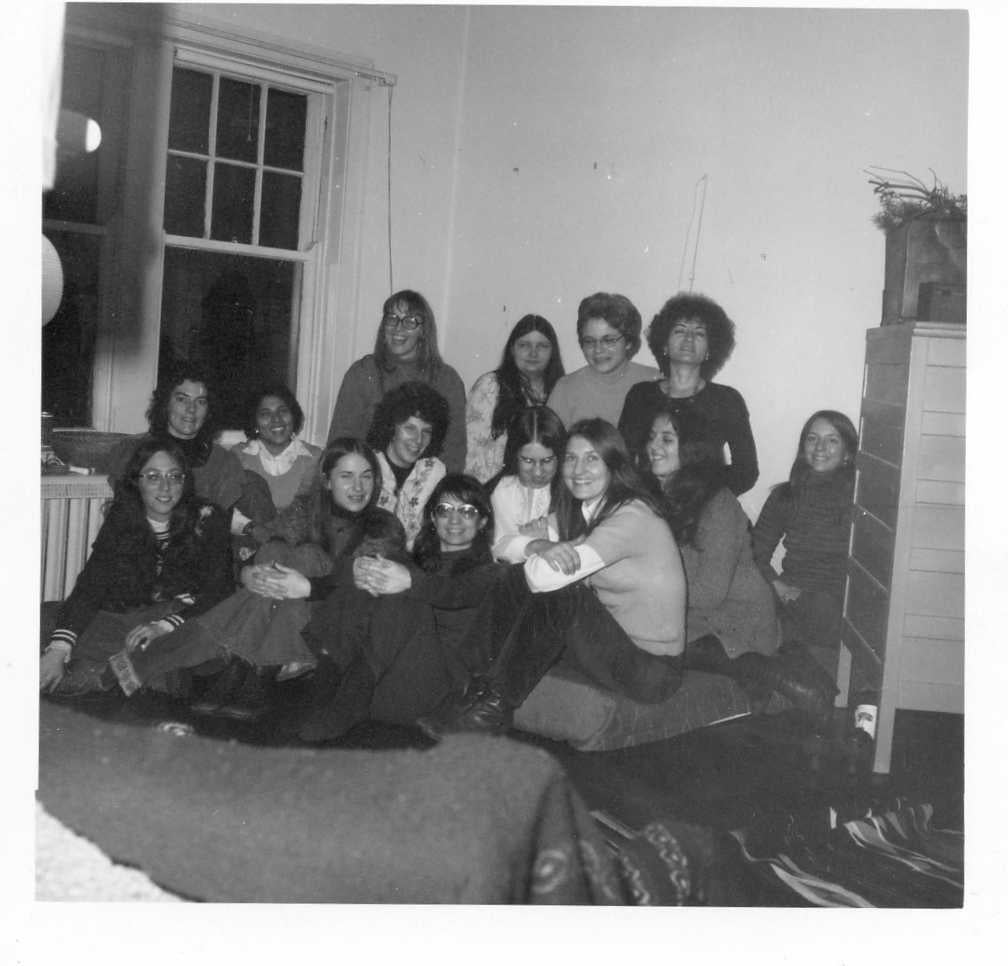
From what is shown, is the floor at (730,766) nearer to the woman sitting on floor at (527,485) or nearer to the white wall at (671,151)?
the woman sitting on floor at (527,485)

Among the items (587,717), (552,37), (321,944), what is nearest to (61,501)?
(321,944)

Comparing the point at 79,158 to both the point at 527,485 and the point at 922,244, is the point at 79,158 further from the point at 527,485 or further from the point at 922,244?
the point at 922,244

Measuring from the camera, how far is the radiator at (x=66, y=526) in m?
1.95

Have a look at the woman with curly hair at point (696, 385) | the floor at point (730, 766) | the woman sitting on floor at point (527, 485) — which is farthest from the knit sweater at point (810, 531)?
Result: the woman sitting on floor at point (527, 485)

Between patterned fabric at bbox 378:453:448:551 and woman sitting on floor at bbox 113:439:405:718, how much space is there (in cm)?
2

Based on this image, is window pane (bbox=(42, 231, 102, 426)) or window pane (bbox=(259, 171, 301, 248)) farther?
window pane (bbox=(259, 171, 301, 248))

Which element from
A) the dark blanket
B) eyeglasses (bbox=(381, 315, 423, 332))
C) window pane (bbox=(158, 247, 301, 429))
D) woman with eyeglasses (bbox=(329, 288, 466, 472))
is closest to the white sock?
the dark blanket

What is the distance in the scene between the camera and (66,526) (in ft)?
6.52

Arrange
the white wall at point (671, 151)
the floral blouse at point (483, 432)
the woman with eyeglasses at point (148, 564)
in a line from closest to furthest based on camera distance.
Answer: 1. the white wall at point (671, 151)
2. the woman with eyeglasses at point (148, 564)
3. the floral blouse at point (483, 432)

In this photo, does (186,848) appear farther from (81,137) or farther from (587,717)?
(81,137)

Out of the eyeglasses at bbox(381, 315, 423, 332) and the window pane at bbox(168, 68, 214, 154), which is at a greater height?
the window pane at bbox(168, 68, 214, 154)

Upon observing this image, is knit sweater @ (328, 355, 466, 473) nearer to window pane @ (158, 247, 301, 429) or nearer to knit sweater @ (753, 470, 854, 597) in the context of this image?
window pane @ (158, 247, 301, 429)

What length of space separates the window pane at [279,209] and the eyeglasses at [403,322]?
0.26m

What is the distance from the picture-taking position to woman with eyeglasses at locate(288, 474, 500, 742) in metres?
2.07
